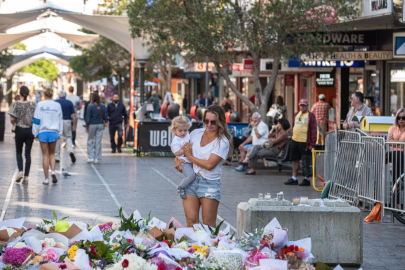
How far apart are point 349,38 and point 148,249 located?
1596 cm

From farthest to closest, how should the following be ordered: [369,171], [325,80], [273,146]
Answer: [325,80], [273,146], [369,171]

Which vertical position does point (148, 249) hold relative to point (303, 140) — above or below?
below

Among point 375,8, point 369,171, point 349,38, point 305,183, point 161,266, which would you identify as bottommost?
point 305,183

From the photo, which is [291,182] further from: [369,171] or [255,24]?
[255,24]

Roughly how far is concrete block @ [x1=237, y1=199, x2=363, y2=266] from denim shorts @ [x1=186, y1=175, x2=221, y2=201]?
0.43 metres

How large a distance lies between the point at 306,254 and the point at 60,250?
6.10 feet

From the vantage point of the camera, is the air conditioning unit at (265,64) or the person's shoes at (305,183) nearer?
the person's shoes at (305,183)

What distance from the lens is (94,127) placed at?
69.8ft

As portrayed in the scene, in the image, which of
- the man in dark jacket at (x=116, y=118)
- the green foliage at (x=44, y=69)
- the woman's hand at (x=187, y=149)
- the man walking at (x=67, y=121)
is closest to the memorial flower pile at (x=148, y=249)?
the woman's hand at (x=187, y=149)

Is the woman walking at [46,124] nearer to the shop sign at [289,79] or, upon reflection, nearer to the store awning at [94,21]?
the store awning at [94,21]

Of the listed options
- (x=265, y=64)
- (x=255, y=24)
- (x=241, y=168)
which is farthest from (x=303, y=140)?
(x=265, y=64)

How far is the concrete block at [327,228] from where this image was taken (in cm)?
853

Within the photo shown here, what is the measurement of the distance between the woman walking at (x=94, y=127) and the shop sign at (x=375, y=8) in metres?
7.07

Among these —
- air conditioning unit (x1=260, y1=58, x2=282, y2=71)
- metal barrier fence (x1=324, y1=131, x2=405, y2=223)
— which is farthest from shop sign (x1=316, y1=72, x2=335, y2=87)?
metal barrier fence (x1=324, y1=131, x2=405, y2=223)
